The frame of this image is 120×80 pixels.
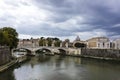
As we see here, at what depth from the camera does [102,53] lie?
5828 cm

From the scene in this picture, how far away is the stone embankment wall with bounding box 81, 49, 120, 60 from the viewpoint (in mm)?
52888

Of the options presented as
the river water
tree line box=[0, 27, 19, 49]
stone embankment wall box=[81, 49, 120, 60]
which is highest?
tree line box=[0, 27, 19, 49]

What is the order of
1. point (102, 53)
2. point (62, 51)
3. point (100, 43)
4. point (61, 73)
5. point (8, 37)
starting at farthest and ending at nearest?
1. point (100, 43)
2. point (62, 51)
3. point (102, 53)
4. point (8, 37)
5. point (61, 73)

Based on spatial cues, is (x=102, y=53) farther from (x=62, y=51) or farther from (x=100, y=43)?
(x=100, y=43)

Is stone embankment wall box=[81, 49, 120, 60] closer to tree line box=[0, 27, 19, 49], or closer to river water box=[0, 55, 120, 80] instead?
river water box=[0, 55, 120, 80]

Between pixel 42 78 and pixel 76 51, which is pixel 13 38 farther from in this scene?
pixel 76 51

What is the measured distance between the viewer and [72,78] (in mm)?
23766

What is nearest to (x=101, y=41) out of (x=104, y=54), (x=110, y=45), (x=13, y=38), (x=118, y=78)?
(x=110, y=45)

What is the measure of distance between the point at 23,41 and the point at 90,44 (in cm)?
4443

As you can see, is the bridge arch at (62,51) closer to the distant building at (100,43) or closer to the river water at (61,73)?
the distant building at (100,43)

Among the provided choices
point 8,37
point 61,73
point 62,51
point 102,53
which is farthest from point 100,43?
point 61,73

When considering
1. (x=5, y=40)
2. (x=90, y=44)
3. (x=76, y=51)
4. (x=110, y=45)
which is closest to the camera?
(x=5, y=40)

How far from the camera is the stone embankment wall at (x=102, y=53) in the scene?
5289cm

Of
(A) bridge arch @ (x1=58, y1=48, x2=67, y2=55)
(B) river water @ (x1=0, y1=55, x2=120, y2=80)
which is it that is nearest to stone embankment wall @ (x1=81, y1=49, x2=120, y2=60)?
(A) bridge arch @ (x1=58, y1=48, x2=67, y2=55)
